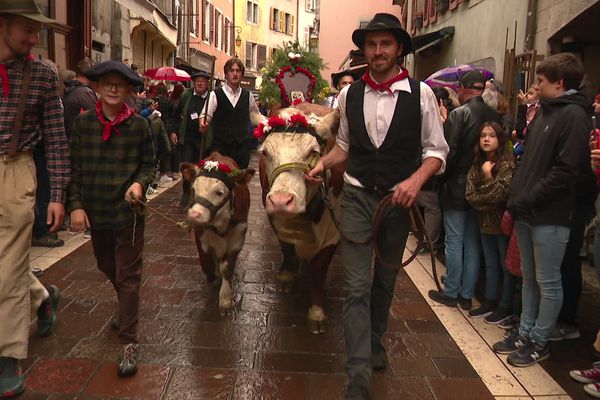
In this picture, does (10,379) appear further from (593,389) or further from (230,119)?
(230,119)

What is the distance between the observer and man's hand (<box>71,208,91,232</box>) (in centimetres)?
338

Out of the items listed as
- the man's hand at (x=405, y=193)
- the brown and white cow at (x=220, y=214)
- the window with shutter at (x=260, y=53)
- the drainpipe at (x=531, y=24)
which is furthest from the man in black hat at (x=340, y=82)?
the window with shutter at (x=260, y=53)

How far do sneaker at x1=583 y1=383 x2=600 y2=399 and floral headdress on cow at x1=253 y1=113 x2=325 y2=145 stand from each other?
2320mm

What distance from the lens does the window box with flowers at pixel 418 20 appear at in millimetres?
17359

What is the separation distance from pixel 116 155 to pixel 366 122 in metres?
1.62

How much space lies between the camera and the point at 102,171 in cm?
351

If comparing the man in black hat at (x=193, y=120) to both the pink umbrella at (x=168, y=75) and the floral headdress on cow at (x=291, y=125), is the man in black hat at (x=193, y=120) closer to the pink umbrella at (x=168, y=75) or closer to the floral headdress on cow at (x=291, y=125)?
the floral headdress on cow at (x=291, y=125)

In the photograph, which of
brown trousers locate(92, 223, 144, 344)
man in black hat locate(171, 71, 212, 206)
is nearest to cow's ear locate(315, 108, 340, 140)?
brown trousers locate(92, 223, 144, 344)

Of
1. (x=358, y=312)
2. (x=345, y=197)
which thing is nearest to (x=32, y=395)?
(x=358, y=312)

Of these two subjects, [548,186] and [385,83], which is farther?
[548,186]

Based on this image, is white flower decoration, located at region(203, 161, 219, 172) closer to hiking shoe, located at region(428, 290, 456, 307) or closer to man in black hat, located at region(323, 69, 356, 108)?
hiking shoe, located at region(428, 290, 456, 307)

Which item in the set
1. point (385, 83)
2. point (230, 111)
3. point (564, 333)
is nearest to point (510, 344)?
point (564, 333)

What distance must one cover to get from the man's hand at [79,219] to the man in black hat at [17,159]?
0.32 ft

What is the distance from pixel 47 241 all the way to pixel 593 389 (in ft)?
18.3
